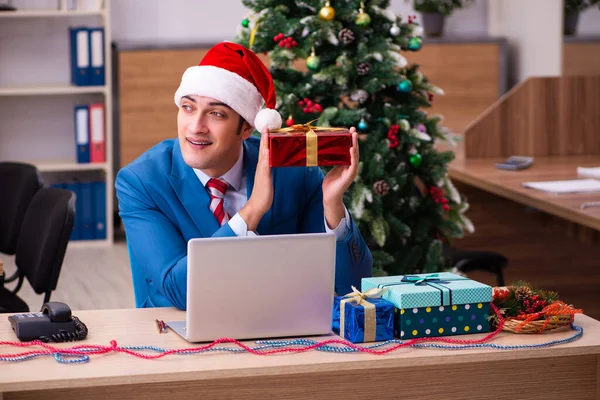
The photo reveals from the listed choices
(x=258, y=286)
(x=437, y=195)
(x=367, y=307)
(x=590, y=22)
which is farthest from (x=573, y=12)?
(x=258, y=286)

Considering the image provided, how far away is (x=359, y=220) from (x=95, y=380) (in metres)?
1.87

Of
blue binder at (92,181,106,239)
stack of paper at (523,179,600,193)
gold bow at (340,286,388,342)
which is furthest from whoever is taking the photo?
blue binder at (92,181,106,239)

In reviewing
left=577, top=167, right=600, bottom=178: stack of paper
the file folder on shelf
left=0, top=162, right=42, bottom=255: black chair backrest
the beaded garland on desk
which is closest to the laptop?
the beaded garland on desk

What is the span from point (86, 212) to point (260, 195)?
4171 millimetres

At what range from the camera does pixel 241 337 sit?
1.82m

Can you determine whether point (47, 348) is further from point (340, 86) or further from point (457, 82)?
point (457, 82)

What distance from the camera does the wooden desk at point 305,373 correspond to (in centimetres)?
165

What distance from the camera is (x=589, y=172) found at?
4.00 m

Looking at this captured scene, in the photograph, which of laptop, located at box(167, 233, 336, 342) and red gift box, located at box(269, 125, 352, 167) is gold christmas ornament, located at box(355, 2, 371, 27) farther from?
laptop, located at box(167, 233, 336, 342)

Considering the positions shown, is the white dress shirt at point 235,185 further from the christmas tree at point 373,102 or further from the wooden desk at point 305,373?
the christmas tree at point 373,102

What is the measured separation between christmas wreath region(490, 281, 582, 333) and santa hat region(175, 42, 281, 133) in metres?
0.68

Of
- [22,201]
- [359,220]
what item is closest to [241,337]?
[359,220]

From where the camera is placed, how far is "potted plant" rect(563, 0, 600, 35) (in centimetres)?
580

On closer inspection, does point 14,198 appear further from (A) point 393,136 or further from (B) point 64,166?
(B) point 64,166
